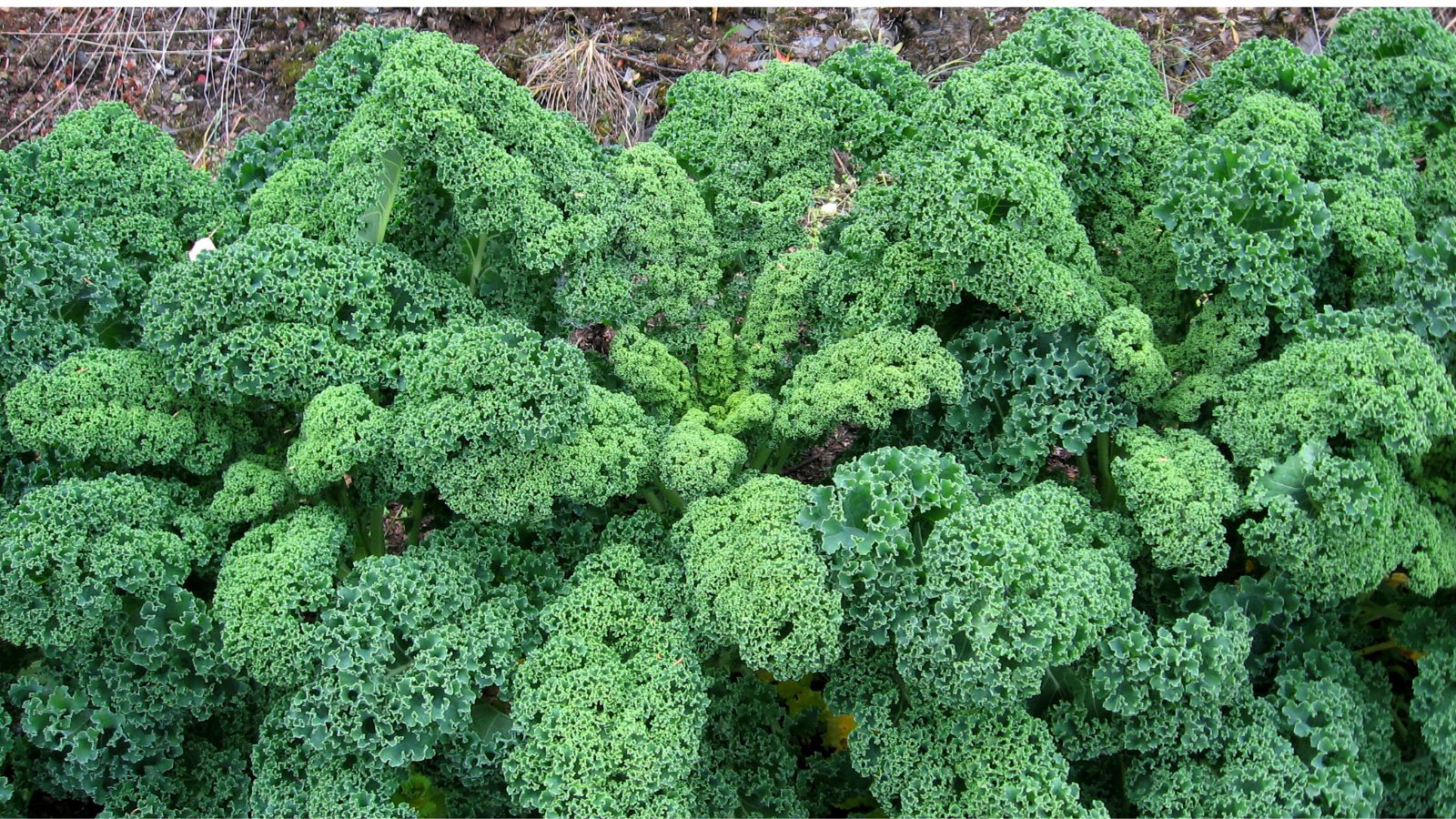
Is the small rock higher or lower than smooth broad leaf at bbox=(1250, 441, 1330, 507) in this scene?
higher

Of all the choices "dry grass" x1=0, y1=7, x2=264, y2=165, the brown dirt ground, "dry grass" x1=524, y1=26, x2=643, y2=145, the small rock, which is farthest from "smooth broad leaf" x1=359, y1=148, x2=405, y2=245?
the small rock

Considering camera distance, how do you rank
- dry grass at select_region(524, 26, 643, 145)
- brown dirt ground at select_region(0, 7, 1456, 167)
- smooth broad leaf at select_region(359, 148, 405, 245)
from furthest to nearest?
brown dirt ground at select_region(0, 7, 1456, 167) < dry grass at select_region(524, 26, 643, 145) < smooth broad leaf at select_region(359, 148, 405, 245)

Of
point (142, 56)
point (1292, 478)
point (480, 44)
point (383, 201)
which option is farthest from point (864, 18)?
point (142, 56)

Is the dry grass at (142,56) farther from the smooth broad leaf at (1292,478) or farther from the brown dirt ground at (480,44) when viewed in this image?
the smooth broad leaf at (1292,478)

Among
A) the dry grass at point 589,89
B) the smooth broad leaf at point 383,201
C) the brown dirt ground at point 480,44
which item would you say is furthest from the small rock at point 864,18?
the smooth broad leaf at point 383,201

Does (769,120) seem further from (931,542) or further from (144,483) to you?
(144,483)

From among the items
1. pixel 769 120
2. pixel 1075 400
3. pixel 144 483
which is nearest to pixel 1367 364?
pixel 1075 400

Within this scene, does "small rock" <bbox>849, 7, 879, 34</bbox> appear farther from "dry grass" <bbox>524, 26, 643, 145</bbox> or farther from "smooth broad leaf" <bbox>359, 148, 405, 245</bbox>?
"smooth broad leaf" <bbox>359, 148, 405, 245</bbox>

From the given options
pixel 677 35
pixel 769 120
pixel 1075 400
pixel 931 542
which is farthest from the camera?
pixel 677 35

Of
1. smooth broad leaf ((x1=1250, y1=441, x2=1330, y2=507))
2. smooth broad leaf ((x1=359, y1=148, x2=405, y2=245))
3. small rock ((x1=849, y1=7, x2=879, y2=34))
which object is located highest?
small rock ((x1=849, y1=7, x2=879, y2=34))
